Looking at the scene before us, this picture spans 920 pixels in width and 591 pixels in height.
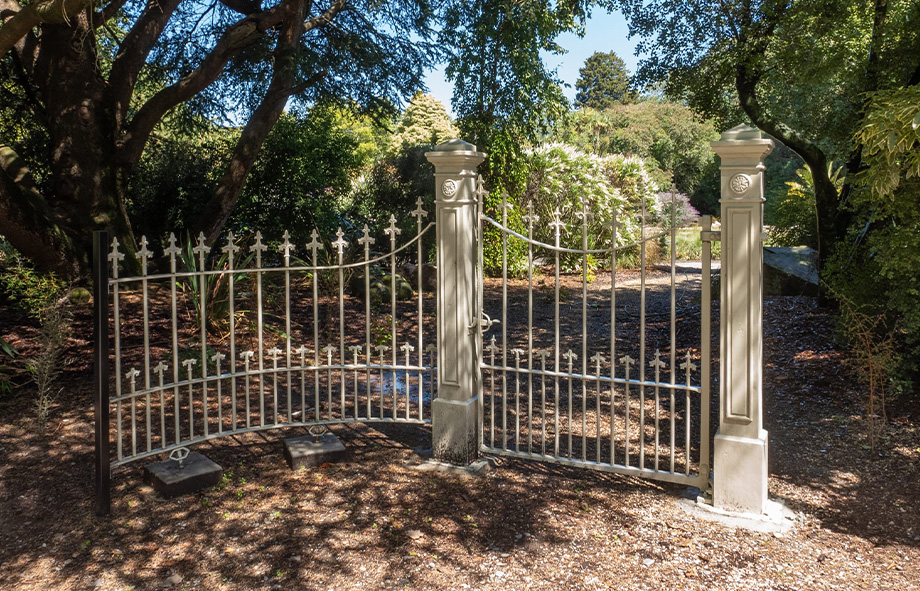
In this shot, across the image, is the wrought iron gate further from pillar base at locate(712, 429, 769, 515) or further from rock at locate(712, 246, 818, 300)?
rock at locate(712, 246, 818, 300)

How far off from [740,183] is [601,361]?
170 centimetres

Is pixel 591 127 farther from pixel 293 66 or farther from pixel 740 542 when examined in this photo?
pixel 740 542

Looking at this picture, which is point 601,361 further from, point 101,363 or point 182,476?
point 101,363

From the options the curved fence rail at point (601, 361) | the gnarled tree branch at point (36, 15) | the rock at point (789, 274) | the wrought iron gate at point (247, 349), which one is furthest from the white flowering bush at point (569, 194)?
the gnarled tree branch at point (36, 15)

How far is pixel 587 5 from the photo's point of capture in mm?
12211

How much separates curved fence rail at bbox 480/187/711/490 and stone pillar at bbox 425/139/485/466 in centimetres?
15

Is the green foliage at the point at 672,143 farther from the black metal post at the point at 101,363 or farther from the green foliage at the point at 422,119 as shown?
the black metal post at the point at 101,363

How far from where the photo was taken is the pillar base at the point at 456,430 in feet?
16.0

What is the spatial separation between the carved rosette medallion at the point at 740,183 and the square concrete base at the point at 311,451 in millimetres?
2965

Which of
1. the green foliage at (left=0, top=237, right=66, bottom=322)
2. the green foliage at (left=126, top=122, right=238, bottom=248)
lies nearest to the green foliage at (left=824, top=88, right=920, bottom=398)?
the green foliage at (left=0, top=237, right=66, bottom=322)

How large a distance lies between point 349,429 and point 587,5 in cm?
913

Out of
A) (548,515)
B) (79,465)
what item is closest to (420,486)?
(548,515)

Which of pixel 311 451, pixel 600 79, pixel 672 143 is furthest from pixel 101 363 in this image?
pixel 600 79

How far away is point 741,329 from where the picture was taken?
4.05m
